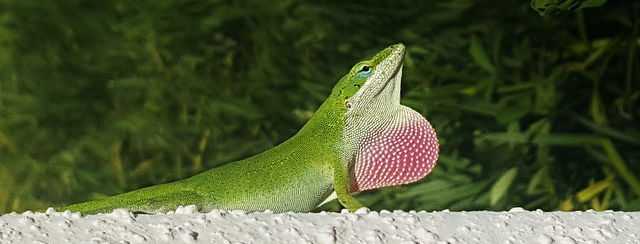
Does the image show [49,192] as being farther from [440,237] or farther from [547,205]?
[440,237]

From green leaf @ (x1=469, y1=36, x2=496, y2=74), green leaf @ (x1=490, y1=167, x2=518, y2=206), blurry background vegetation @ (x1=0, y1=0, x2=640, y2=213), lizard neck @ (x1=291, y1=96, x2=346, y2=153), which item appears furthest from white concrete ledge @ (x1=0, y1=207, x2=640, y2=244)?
green leaf @ (x1=469, y1=36, x2=496, y2=74)

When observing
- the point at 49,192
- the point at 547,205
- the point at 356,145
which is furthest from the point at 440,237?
the point at 49,192

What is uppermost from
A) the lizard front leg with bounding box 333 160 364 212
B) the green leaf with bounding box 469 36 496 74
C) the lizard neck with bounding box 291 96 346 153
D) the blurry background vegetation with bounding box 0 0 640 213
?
the lizard neck with bounding box 291 96 346 153

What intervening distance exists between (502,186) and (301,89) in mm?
705

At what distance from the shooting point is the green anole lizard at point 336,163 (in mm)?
1052

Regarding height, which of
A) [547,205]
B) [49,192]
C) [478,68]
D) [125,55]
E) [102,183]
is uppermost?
[478,68]

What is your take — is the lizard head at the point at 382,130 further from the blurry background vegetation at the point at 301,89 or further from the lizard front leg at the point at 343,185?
the blurry background vegetation at the point at 301,89

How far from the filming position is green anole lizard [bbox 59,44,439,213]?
105 cm

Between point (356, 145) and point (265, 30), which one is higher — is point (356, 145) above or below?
above

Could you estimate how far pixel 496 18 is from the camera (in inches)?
81.5

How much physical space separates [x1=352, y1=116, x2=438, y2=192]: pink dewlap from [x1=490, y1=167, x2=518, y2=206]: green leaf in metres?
0.79

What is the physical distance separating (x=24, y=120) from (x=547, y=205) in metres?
1.95

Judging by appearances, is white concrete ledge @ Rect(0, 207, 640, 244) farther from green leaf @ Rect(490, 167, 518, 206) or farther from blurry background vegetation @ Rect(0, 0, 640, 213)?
green leaf @ Rect(490, 167, 518, 206)

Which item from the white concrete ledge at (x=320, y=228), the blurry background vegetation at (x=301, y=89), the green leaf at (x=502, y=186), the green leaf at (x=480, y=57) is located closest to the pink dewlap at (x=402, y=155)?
the blurry background vegetation at (x=301, y=89)
